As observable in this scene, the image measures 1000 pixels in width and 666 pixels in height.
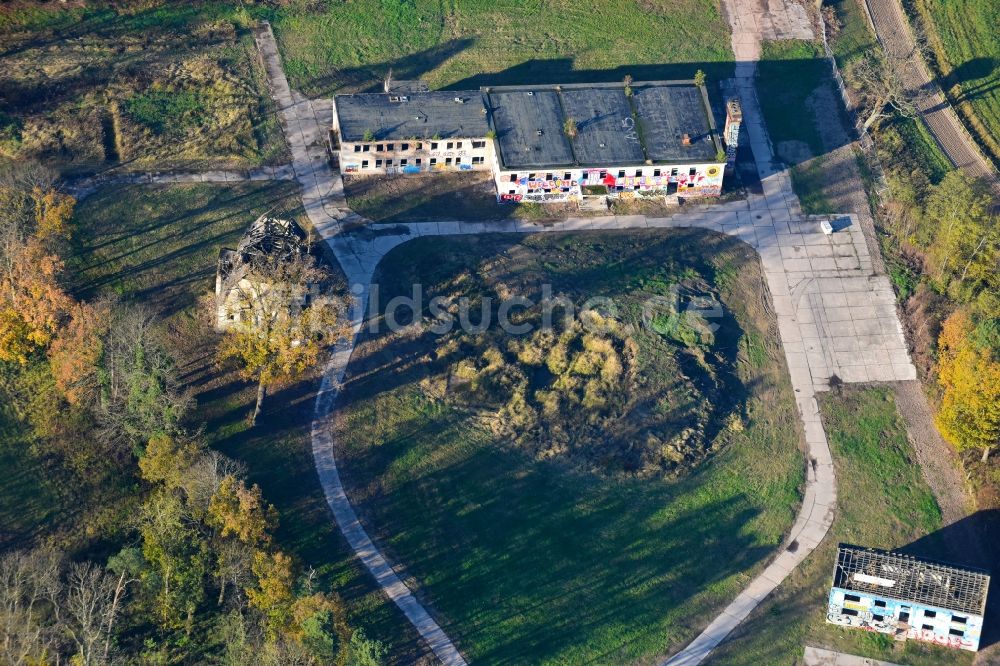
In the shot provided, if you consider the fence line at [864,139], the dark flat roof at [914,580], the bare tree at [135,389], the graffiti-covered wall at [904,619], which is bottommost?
the graffiti-covered wall at [904,619]

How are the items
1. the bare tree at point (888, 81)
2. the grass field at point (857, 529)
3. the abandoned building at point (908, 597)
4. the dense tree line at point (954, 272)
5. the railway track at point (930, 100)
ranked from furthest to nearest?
1. the bare tree at point (888, 81)
2. the railway track at point (930, 100)
3. the dense tree line at point (954, 272)
4. the grass field at point (857, 529)
5. the abandoned building at point (908, 597)

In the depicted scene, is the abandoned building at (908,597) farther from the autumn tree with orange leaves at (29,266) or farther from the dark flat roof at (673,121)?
the autumn tree with orange leaves at (29,266)

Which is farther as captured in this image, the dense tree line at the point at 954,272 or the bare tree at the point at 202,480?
the dense tree line at the point at 954,272

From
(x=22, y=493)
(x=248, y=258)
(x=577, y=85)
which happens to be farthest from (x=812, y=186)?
(x=22, y=493)

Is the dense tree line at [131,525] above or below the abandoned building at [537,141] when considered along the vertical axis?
below

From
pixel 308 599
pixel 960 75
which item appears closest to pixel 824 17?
pixel 960 75

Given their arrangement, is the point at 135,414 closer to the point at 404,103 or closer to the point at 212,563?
the point at 212,563

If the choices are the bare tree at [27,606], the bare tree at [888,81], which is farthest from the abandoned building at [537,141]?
the bare tree at [27,606]
